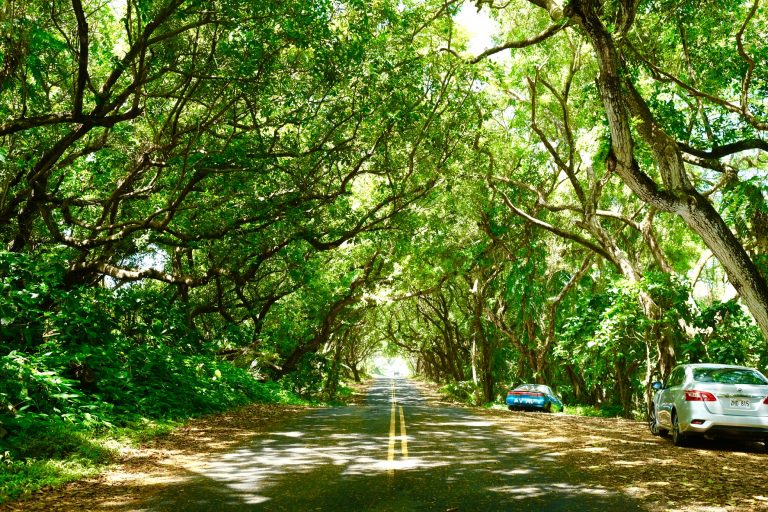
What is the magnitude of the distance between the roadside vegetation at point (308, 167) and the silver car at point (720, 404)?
167 centimetres

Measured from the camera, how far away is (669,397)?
41.0 feet

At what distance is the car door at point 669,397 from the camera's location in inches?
477

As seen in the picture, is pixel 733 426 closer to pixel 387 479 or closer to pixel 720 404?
pixel 720 404

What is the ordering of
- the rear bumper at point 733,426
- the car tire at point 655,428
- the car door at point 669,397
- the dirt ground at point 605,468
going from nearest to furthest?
the dirt ground at point 605,468 < the rear bumper at point 733,426 < the car door at point 669,397 < the car tire at point 655,428

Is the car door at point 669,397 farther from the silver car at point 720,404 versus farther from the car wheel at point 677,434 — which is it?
the car wheel at point 677,434

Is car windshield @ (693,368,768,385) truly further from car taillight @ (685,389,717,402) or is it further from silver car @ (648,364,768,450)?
car taillight @ (685,389,717,402)

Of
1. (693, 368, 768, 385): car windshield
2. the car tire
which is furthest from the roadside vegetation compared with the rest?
the car tire

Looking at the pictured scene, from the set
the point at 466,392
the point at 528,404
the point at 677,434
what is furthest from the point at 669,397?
the point at 466,392

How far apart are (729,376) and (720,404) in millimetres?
934

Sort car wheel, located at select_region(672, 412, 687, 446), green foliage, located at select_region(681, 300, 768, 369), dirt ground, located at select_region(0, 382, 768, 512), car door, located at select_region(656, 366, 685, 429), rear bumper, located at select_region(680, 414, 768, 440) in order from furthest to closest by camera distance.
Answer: green foliage, located at select_region(681, 300, 768, 369), car door, located at select_region(656, 366, 685, 429), car wheel, located at select_region(672, 412, 687, 446), rear bumper, located at select_region(680, 414, 768, 440), dirt ground, located at select_region(0, 382, 768, 512)

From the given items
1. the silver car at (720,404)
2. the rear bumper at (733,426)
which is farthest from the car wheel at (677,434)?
the rear bumper at (733,426)

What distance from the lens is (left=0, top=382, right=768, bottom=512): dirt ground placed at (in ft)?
22.2

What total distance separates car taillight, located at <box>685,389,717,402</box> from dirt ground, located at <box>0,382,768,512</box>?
94 centimetres

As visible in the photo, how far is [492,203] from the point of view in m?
23.8
